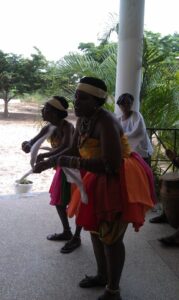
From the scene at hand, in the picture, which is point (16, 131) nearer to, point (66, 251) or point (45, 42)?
point (45, 42)

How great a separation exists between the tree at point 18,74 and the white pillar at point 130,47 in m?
6.53

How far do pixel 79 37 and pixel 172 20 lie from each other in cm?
203

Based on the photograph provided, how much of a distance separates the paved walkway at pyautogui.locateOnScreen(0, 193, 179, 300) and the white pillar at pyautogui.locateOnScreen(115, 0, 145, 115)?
1605mm

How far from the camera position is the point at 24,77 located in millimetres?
10617

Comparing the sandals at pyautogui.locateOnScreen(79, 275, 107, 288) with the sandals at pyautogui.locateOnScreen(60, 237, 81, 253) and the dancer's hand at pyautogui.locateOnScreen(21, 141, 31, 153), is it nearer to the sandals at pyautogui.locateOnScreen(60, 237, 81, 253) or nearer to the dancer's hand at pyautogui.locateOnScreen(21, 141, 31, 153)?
the sandals at pyautogui.locateOnScreen(60, 237, 81, 253)

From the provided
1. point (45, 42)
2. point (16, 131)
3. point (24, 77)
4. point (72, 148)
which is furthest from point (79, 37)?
point (72, 148)

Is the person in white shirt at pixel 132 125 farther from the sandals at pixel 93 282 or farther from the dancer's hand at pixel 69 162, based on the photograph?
the dancer's hand at pixel 69 162

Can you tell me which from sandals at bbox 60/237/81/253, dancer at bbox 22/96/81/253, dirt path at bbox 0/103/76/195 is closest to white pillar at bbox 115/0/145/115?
dancer at bbox 22/96/81/253

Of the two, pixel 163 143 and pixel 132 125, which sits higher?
pixel 132 125

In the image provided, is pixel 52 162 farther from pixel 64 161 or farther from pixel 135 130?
pixel 135 130

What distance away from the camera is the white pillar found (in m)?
3.94

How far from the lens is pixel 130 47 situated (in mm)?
4055

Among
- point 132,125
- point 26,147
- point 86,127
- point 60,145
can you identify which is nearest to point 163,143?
point 132,125

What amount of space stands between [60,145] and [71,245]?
81cm
